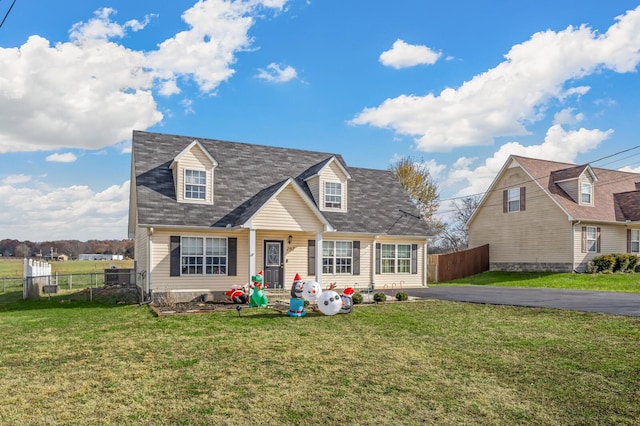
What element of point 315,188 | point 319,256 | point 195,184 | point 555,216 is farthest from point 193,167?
point 555,216

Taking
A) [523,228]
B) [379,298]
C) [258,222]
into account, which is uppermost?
[258,222]

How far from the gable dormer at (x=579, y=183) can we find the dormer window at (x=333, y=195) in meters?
16.8

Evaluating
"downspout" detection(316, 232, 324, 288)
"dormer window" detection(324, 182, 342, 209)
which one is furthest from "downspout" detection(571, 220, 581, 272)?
"downspout" detection(316, 232, 324, 288)

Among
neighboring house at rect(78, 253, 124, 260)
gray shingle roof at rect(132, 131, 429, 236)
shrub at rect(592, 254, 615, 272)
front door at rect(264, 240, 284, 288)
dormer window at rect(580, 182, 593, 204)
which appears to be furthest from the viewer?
neighboring house at rect(78, 253, 124, 260)

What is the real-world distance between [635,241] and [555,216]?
692 centimetres

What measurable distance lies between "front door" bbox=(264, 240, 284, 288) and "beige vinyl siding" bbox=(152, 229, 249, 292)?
1.02 meters

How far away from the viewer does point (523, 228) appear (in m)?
31.4

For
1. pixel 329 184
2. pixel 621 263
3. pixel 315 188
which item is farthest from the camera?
pixel 621 263

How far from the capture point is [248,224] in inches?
701

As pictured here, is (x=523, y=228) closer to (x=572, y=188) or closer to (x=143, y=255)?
(x=572, y=188)

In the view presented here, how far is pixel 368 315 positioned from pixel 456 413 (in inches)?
321

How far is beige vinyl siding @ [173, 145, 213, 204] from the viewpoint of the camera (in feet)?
62.6

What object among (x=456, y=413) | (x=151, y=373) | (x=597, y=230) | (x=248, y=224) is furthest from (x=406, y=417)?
(x=597, y=230)

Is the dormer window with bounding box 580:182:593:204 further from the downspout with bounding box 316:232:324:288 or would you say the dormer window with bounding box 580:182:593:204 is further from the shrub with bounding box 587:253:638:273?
the downspout with bounding box 316:232:324:288
